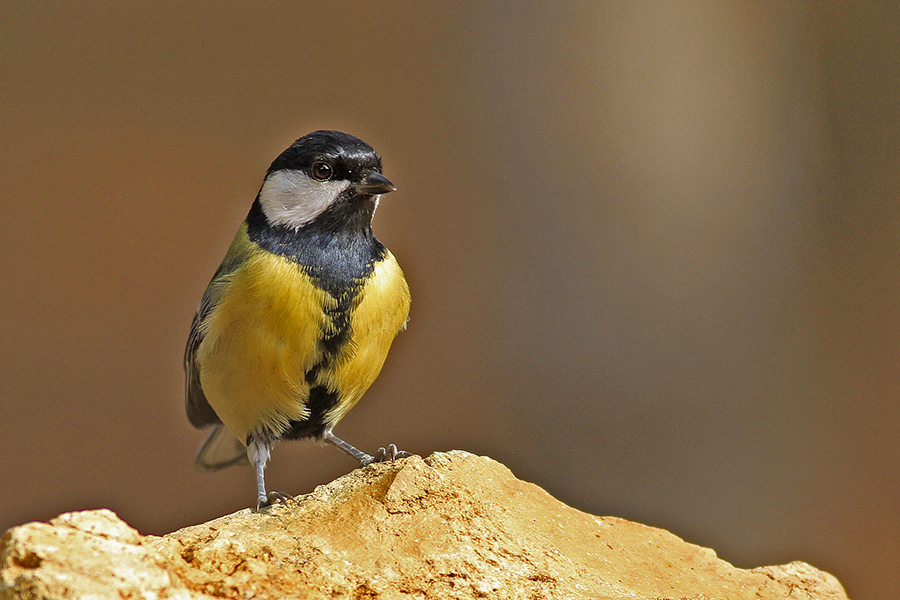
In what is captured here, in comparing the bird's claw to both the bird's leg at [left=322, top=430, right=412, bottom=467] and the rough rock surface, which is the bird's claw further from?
the rough rock surface

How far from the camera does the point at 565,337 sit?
413 centimetres

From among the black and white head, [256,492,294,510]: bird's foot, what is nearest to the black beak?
the black and white head

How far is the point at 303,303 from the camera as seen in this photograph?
1.85 m

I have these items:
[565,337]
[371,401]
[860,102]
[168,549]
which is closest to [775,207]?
[860,102]

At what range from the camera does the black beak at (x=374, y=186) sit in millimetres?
1900

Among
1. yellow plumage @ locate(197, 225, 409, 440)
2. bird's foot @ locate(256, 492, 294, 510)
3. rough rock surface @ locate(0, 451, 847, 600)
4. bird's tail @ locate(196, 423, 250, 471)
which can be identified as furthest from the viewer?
bird's tail @ locate(196, 423, 250, 471)

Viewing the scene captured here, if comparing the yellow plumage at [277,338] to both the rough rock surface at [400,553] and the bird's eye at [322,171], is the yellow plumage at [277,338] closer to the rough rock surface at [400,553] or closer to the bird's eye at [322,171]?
the bird's eye at [322,171]

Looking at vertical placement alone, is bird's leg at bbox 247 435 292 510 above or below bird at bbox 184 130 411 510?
below

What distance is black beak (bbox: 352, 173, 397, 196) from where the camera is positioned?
1.90 meters

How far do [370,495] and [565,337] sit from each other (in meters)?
2.71

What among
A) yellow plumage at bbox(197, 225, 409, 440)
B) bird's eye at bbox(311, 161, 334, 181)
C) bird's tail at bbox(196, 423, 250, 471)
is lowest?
bird's tail at bbox(196, 423, 250, 471)

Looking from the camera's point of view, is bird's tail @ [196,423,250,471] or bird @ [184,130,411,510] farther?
bird's tail @ [196,423,250,471]

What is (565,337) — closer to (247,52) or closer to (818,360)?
(818,360)

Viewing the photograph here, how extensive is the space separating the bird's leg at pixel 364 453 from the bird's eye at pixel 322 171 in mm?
628
